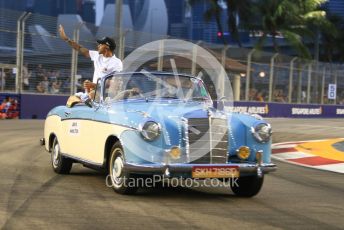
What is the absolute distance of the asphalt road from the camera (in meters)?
5.93

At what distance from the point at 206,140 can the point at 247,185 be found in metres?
1.00

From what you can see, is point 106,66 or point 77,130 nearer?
point 77,130

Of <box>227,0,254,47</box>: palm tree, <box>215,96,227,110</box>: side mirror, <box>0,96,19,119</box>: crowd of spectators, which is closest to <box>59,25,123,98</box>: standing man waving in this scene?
<box>215,96,227,110</box>: side mirror

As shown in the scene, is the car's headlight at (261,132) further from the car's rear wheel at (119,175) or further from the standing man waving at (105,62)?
the standing man waving at (105,62)

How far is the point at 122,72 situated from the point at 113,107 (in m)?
0.78

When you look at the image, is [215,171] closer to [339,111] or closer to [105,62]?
[105,62]

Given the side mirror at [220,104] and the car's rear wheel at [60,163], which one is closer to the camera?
the side mirror at [220,104]

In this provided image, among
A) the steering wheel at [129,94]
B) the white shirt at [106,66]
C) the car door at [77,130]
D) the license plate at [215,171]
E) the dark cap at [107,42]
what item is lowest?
the license plate at [215,171]

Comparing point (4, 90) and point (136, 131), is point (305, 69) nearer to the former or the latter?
point (4, 90)

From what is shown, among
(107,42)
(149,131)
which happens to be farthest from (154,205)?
(107,42)

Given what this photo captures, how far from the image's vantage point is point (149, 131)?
6906 mm

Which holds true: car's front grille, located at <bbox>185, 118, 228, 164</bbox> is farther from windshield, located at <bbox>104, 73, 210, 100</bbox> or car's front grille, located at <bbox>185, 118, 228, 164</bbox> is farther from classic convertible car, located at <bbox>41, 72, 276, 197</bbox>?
windshield, located at <bbox>104, 73, 210, 100</bbox>

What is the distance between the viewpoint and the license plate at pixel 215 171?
22.5 ft

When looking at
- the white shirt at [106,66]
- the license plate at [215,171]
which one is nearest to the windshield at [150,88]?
the white shirt at [106,66]
